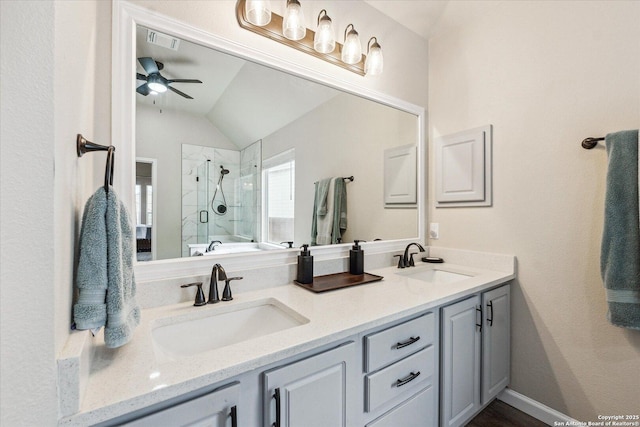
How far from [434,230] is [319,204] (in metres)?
1.05

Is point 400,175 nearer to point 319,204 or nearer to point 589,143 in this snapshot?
point 319,204

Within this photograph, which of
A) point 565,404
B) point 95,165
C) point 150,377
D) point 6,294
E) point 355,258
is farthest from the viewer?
point 355,258

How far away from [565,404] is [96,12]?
285 centimetres

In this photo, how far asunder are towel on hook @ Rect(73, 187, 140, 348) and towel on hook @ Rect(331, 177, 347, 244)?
1153 millimetres

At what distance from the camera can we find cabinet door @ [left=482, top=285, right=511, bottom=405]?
59.6 inches

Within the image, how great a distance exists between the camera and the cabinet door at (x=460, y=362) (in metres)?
1.29

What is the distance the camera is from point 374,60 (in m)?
1.68

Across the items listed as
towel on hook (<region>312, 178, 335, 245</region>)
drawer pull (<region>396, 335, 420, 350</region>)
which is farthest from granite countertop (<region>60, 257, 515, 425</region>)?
towel on hook (<region>312, 178, 335, 245</region>)

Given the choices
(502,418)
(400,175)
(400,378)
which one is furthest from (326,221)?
(502,418)

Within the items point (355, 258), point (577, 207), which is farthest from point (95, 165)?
point (577, 207)

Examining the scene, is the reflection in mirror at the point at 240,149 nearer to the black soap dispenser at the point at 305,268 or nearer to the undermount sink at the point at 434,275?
the black soap dispenser at the point at 305,268

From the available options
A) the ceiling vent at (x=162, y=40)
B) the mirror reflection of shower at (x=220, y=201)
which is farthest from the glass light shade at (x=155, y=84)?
the mirror reflection of shower at (x=220, y=201)

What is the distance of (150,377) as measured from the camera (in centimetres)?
64

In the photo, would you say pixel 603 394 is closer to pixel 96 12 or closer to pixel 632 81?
pixel 632 81
